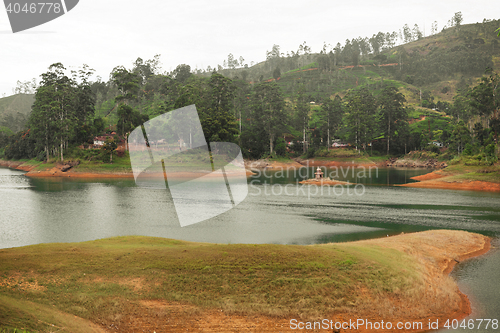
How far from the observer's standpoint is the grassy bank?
36.4ft

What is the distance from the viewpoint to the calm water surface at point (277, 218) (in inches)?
879

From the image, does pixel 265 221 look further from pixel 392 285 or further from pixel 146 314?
pixel 146 314

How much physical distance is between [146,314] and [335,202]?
3291 centimetres

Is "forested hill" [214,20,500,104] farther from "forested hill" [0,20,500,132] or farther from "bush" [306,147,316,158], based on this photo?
"bush" [306,147,316,158]

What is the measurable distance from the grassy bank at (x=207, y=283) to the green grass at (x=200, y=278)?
3 centimetres

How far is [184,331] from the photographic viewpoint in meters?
10.7

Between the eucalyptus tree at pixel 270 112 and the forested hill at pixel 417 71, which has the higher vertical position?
the forested hill at pixel 417 71

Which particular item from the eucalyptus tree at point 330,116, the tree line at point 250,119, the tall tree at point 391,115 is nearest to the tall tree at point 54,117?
the tree line at point 250,119

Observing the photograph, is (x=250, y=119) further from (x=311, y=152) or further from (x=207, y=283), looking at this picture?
(x=207, y=283)

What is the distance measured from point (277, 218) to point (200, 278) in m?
18.5

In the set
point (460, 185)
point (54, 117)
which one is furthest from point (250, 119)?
point (460, 185)

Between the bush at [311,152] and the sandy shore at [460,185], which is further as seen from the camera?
the bush at [311,152]

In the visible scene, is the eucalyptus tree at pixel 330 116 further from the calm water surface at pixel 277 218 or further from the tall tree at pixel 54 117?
the tall tree at pixel 54 117

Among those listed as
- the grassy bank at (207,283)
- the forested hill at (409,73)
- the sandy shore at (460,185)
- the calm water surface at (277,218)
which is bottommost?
the sandy shore at (460,185)
